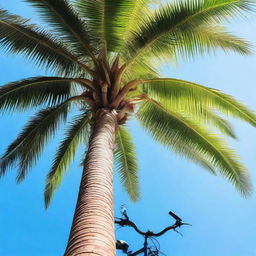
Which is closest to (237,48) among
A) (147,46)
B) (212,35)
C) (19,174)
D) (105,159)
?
(212,35)

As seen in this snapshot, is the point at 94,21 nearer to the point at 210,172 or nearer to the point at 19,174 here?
the point at 19,174

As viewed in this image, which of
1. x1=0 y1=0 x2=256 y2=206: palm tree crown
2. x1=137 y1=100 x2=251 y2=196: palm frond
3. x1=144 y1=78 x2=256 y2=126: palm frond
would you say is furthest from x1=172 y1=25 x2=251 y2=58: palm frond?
x1=137 y1=100 x2=251 y2=196: palm frond

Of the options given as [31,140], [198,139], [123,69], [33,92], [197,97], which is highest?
[123,69]

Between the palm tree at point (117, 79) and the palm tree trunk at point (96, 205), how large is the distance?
46 millimetres

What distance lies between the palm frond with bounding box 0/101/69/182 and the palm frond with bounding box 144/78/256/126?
247cm

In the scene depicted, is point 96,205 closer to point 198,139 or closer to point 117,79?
point 117,79

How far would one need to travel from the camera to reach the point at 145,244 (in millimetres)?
5410

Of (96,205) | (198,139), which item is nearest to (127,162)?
(198,139)

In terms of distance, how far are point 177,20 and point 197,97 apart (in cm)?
174

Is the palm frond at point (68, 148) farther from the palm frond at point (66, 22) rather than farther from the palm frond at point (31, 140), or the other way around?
the palm frond at point (66, 22)

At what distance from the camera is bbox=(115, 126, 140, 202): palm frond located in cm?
1044

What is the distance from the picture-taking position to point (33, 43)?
8.00m

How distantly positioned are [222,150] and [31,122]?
4824mm

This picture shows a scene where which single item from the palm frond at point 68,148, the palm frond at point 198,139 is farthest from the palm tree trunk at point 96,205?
the palm frond at point 68,148
